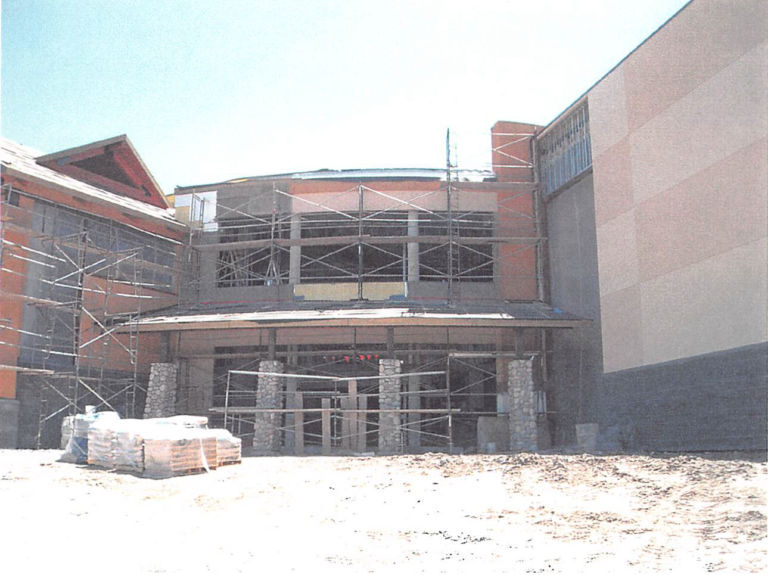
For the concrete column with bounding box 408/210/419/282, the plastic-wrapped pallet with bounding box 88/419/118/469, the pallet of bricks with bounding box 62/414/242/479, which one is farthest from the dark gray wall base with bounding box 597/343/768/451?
the plastic-wrapped pallet with bounding box 88/419/118/469

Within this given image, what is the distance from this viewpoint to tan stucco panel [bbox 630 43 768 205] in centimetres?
1484

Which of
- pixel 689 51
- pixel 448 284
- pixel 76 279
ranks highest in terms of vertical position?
pixel 689 51

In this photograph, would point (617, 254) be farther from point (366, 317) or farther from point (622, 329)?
point (366, 317)

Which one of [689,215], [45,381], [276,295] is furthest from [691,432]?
[45,381]

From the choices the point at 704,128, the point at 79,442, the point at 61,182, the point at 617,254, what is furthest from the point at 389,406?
the point at 61,182

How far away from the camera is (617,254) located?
66.1 ft

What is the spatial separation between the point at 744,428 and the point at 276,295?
16.0 meters

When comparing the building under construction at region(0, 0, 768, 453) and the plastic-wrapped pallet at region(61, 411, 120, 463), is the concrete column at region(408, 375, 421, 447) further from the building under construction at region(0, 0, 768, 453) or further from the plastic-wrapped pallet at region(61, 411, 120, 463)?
the plastic-wrapped pallet at region(61, 411, 120, 463)

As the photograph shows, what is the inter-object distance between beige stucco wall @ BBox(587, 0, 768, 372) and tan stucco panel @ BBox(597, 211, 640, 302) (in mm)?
29

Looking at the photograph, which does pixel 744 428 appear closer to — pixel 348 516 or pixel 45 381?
pixel 348 516

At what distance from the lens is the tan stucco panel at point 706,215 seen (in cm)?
1474

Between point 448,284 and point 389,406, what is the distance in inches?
219

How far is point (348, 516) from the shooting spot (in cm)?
1070

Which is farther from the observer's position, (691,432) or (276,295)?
(276,295)
